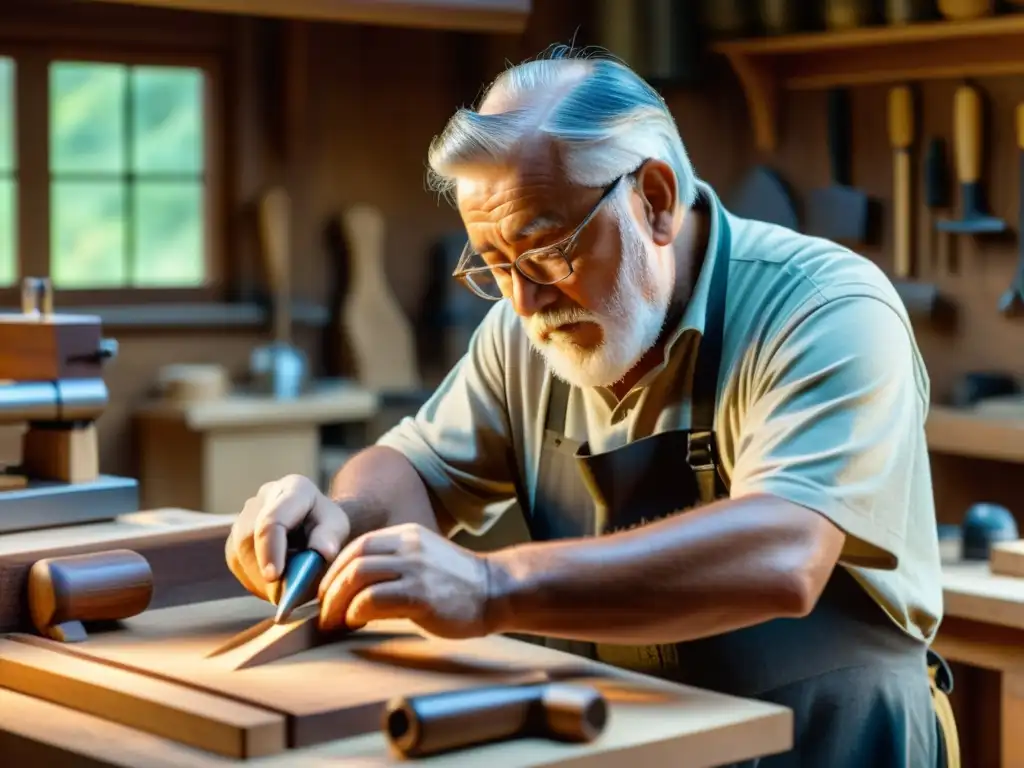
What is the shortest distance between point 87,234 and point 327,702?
3980 mm

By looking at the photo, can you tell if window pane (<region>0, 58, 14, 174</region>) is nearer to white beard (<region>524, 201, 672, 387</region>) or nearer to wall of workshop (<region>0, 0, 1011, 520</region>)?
wall of workshop (<region>0, 0, 1011, 520</region>)

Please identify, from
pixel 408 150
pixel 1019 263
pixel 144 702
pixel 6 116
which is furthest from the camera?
pixel 408 150

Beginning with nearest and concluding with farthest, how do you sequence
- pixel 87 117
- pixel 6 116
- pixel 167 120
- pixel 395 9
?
pixel 395 9, pixel 6 116, pixel 87 117, pixel 167 120

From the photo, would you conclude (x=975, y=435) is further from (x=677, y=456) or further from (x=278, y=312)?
(x=677, y=456)

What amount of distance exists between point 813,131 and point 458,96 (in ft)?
4.59

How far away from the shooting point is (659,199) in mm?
2434

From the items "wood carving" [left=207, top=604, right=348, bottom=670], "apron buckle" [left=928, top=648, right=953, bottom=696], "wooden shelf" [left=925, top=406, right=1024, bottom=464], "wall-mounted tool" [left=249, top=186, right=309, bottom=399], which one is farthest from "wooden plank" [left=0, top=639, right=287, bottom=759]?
"wall-mounted tool" [left=249, top=186, right=309, bottom=399]

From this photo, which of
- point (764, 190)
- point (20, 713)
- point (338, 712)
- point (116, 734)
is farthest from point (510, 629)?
point (764, 190)

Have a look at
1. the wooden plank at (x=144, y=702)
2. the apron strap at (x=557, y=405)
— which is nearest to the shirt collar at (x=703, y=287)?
the apron strap at (x=557, y=405)

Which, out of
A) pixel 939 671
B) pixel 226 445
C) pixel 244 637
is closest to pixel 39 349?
pixel 244 637

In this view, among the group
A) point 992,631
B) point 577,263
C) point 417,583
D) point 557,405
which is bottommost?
point 992,631

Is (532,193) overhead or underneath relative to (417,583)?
overhead

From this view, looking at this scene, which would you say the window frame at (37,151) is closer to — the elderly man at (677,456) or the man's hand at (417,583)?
the elderly man at (677,456)

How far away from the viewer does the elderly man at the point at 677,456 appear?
2.03 m
